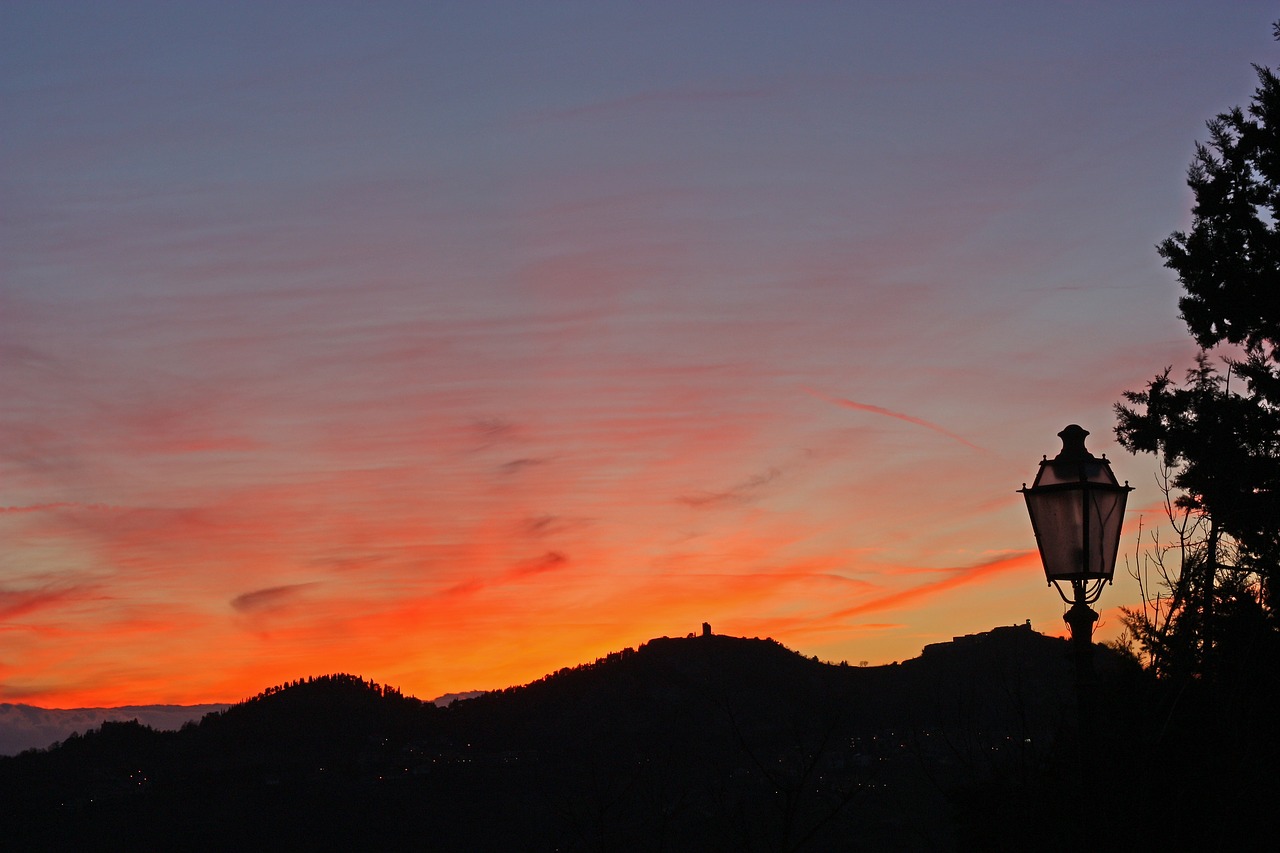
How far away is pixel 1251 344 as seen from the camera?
1026 inches

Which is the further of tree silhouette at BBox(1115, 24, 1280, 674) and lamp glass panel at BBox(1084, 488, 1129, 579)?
tree silhouette at BBox(1115, 24, 1280, 674)

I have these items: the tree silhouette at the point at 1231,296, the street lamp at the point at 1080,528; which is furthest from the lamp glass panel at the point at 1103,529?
the tree silhouette at the point at 1231,296

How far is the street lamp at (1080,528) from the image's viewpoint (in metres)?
7.84

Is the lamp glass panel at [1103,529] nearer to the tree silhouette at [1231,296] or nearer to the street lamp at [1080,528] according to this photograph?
the street lamp at [1080,528]

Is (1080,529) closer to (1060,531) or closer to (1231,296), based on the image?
(1060,531)

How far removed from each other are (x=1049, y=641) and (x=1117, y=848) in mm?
191831

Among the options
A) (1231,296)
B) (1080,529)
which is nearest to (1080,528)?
(1080,529)

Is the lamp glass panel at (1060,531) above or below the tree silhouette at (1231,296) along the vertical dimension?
below

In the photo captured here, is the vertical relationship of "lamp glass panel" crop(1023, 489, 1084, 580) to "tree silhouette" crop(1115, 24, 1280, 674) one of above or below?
below

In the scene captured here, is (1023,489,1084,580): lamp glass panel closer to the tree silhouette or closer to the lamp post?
the lamp post

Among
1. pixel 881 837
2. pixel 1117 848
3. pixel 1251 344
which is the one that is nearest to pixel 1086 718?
pixel 1117 848

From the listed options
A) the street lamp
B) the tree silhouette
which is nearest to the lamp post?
the street lamp

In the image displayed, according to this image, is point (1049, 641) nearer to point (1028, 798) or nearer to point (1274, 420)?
point (1274, 420)

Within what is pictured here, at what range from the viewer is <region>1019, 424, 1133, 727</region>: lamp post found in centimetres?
784
